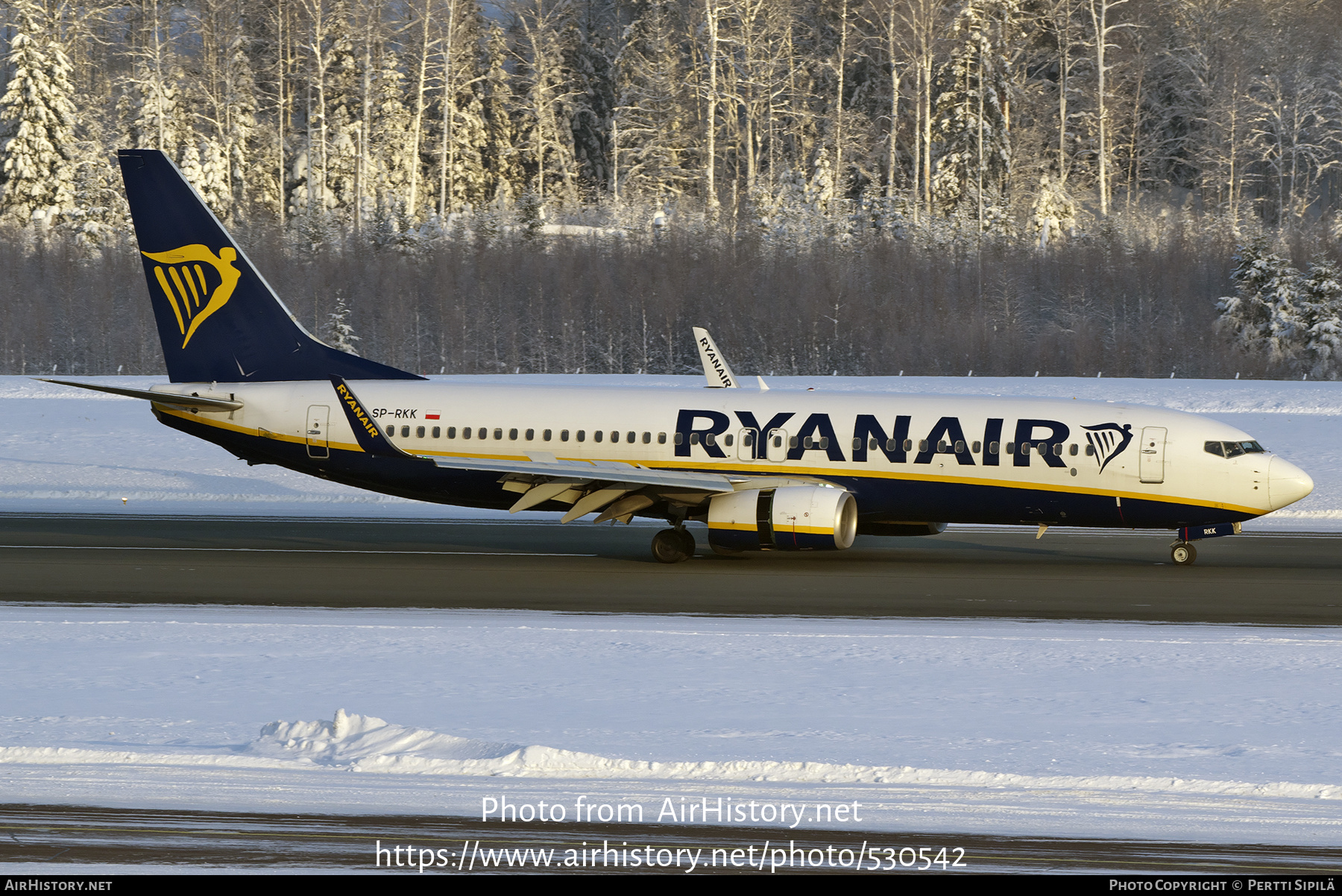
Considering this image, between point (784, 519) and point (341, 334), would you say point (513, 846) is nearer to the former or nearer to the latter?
point (784, 519)

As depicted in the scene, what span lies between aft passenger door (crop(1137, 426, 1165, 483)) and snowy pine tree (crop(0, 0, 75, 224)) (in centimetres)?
7004

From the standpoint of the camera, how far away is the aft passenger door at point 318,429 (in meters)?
25.7

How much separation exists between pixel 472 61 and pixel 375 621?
3303 inches

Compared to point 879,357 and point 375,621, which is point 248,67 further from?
point 375,621

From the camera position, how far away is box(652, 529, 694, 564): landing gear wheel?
24.0 m

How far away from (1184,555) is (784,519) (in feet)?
23.5

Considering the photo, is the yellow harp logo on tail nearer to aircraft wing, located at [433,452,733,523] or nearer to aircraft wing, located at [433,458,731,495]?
aircraft wing, located at [433,452,733,523]

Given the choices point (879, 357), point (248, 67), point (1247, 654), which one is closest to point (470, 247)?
point (879, 357)

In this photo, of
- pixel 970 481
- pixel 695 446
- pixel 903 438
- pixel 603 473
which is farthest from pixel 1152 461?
pixel 603 473

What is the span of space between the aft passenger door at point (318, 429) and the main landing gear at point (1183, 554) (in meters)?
15.4

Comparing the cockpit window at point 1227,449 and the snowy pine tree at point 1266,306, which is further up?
the snowy pine tree at point 1266,306

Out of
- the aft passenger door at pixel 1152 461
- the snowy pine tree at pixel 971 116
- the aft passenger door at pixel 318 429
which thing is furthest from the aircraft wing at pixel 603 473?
the snowy pine tree at pixel 971 116

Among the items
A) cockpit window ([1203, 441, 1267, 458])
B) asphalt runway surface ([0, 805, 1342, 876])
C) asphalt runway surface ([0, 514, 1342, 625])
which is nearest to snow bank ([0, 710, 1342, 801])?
asphalt runway surface ([0, 805, 1342, 876])

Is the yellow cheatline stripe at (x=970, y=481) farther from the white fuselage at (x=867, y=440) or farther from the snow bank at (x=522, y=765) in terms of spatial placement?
the snow bank at (x=522, y=765)
